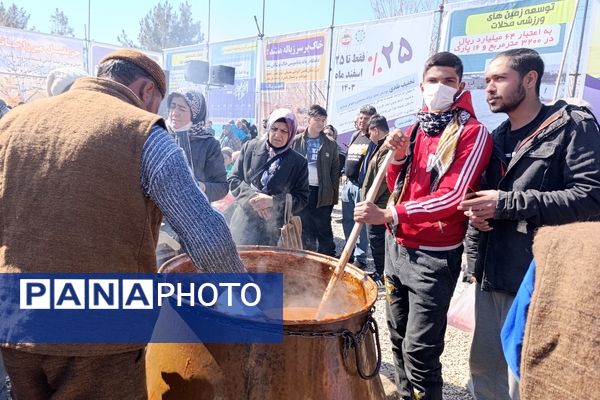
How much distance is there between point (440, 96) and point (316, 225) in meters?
3.65

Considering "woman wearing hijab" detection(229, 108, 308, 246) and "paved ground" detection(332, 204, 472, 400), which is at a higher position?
"woman wearing hijab" detection(229, 108, 308, 246)

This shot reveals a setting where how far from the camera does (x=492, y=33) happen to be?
7250mm

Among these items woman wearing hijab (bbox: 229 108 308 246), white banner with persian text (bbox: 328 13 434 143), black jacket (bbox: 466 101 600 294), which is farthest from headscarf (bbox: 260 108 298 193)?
white banner with persian text (bbox: 328 13 434 143)

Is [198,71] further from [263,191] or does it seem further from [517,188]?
[517,188]

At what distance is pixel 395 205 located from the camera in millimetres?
2375

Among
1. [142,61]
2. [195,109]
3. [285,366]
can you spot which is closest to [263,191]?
[195,109]

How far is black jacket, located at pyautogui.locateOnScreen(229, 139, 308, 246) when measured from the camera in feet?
13.0

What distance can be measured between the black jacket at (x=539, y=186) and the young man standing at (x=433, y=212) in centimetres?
16

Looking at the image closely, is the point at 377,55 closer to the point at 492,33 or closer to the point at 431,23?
the point at 431,23

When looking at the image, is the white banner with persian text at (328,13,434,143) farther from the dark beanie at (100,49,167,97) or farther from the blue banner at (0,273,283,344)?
the blue banner at (0,273,283,344)

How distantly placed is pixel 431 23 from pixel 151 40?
48.9m

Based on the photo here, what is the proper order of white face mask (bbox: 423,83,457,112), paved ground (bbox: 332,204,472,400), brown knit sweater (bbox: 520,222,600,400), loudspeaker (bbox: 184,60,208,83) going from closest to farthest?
brown knit sweater (bbox: 520,222,600,400)
white face mask (bbox: 423,83,457,112)
paved ground (bbox: 332,204,472,400)
loudspeaker (bbox: 184,60,208,83)

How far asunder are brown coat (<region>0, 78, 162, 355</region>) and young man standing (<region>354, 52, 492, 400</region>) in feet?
4.47

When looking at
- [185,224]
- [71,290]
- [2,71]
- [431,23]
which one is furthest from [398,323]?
[2,71]
